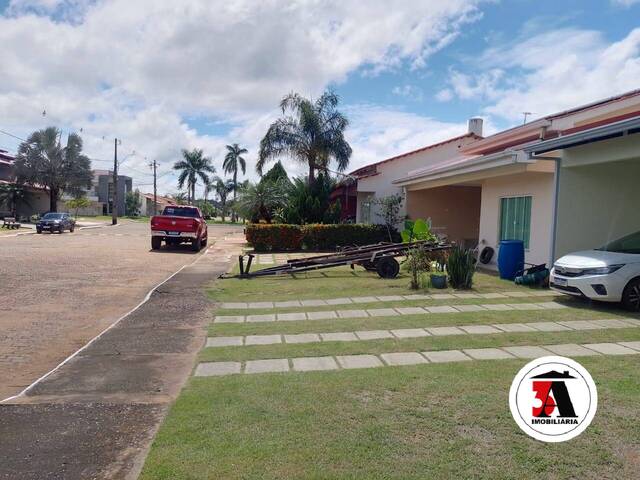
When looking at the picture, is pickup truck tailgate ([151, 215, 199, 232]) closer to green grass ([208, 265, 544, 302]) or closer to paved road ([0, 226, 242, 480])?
green grass ([208, 265, 544, 302])

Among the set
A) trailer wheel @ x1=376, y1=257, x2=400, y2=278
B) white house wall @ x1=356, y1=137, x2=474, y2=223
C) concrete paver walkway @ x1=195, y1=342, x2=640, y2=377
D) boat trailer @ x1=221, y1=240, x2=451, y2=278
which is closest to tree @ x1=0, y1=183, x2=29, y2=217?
white house wall @ x1=356, y1=137, x2=474, y2=223

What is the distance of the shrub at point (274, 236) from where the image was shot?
71.0 ft

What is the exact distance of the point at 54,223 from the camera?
3438 cm

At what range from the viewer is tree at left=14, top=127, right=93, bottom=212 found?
4978 cm

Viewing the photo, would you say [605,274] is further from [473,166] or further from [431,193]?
[431,193]

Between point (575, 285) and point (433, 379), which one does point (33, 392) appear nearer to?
point (433, 379)

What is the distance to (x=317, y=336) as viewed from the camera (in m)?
6.82

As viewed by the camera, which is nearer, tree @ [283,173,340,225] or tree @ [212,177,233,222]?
tree @ [283,173,340,225]

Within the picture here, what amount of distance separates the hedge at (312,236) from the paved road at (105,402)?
12.8 metres

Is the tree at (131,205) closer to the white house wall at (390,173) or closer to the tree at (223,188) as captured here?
the tree at (223,188)

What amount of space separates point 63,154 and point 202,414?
53.7 m

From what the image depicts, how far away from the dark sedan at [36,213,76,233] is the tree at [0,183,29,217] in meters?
18.1

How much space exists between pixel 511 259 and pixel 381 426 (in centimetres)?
929

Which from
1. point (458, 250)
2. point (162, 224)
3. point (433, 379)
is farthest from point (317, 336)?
point (162, 224)
